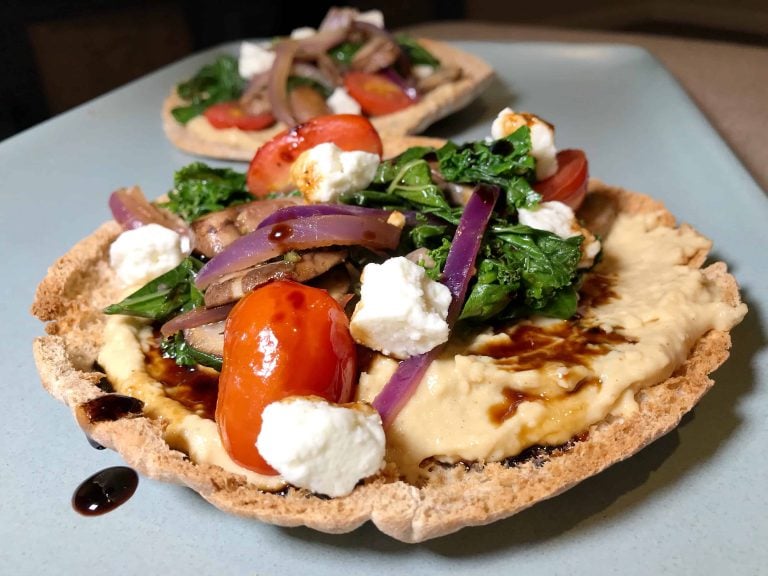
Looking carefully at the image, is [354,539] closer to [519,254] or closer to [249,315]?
[249,315]

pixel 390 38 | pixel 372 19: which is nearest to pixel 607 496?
pixel 390 38

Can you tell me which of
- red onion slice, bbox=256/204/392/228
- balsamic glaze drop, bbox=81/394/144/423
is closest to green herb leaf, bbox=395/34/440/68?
red onion slice, bbox=256/204/392/228

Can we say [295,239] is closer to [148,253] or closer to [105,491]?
[148,253]

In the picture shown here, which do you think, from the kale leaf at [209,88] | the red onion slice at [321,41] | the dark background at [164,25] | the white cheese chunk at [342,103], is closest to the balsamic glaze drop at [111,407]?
the white cheese chunk at [342,103]

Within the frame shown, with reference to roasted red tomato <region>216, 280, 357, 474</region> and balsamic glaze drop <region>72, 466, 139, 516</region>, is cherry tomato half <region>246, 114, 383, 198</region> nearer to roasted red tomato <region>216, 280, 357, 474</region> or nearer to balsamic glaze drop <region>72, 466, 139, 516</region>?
roasted red tomato <region>216, 280, 357, 474</region>

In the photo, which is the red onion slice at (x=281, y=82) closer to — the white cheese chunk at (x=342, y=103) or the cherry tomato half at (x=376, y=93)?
the white cheese chunk at (x=342, y=103)

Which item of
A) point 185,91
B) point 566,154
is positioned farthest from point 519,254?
point 185,91
